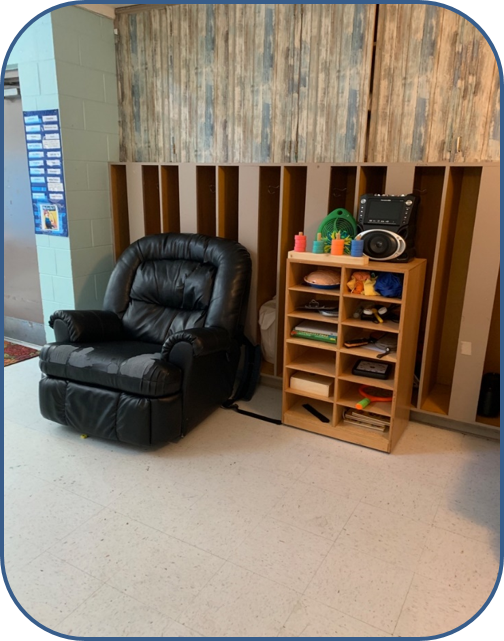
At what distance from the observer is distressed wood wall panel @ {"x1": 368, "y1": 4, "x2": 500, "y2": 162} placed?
280 cm

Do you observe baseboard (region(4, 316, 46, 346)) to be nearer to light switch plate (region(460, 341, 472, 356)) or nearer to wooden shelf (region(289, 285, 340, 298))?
wooden shelf (region(289, 285, 340, 298))

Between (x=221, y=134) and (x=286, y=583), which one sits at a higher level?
(x=221, y=134)

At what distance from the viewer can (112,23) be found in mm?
3926

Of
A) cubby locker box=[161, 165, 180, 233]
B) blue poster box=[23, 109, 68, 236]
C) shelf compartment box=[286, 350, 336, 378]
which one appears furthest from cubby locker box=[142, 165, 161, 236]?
shelf compartment box=[286, 350, 336, 378]

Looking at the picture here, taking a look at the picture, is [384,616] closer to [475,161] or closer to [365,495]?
[365,495]

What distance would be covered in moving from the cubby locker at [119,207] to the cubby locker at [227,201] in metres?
0.98

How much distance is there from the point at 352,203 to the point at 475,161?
0.86m

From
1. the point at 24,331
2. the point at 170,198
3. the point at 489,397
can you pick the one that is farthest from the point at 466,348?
the point at 24,331

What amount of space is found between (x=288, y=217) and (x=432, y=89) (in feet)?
3.80

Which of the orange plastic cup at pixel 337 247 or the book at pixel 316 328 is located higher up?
the orange plastic cup at pixel 337 247

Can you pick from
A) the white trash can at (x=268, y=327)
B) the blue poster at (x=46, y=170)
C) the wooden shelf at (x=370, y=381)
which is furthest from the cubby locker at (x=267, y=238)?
the blue poster at (x=46, y=170)

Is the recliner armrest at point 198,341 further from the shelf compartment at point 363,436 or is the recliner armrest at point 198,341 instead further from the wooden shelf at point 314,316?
the shelf compartment at point 363,436

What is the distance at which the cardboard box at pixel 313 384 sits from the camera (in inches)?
118

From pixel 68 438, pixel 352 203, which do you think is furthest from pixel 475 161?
pixel 68 438
